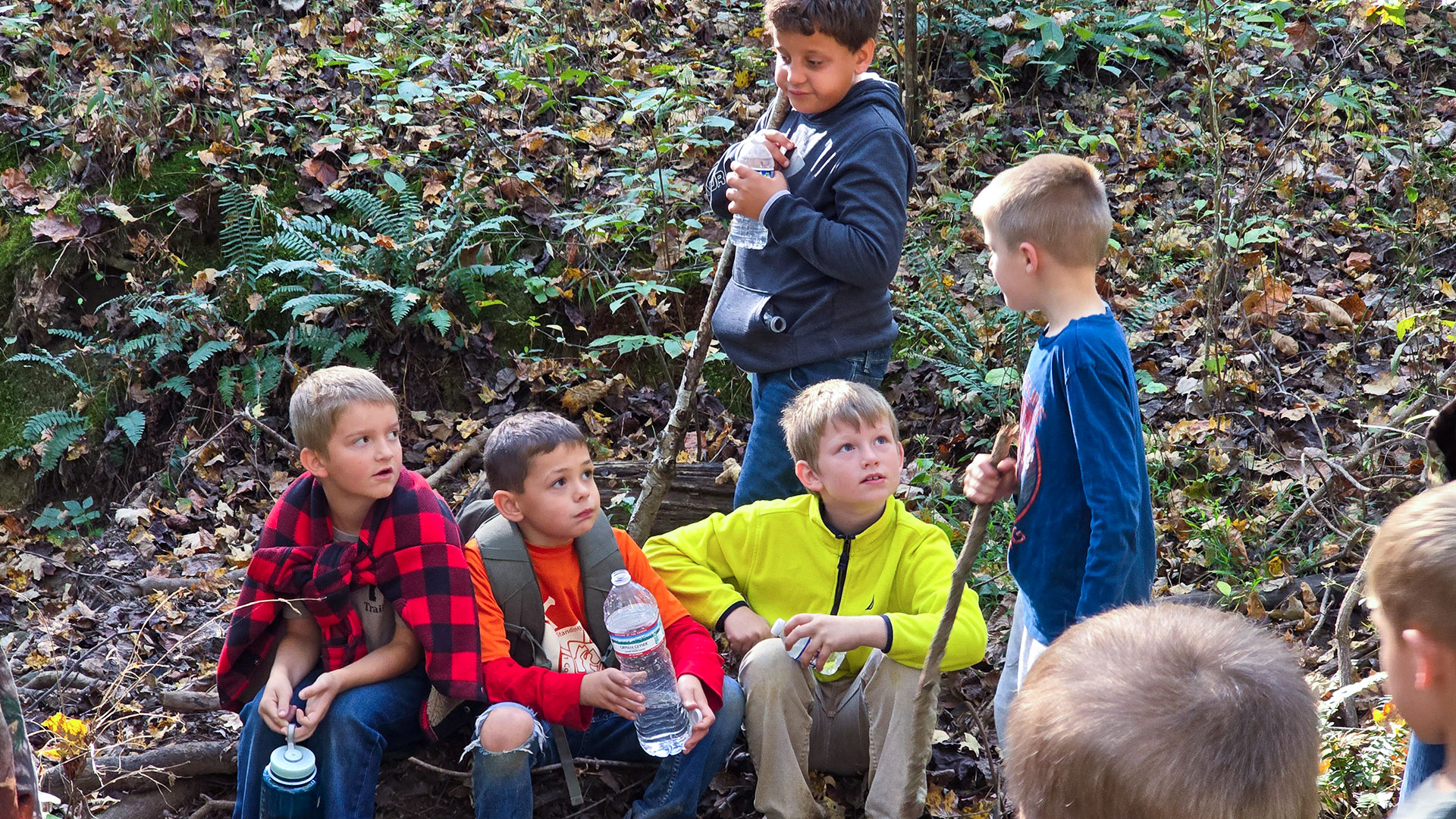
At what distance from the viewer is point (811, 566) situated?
342 centimetres

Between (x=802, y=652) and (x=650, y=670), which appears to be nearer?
(x=802, y=652)

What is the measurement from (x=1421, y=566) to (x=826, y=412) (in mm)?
A: 1784

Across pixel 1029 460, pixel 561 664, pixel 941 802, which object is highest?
pixel 1029 460

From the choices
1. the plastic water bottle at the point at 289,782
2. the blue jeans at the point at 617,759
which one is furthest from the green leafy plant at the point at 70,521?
the blue jeans at the point at 617,759

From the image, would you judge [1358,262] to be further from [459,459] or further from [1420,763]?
[459,459]

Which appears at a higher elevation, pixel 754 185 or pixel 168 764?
pixel 754 185

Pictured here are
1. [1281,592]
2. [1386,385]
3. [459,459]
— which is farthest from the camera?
[459,459]

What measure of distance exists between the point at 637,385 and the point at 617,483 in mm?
1384

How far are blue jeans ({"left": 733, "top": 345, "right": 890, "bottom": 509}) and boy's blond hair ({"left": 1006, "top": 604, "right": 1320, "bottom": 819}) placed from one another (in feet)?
7.25

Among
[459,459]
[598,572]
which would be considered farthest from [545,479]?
[459,459]

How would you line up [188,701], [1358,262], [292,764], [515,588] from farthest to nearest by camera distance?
[1358,262] < [188,701] < [515,588] < [292,764]

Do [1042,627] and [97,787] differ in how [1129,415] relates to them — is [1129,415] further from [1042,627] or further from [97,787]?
[97,787]

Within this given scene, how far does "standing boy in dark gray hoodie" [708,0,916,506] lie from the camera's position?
338 cm

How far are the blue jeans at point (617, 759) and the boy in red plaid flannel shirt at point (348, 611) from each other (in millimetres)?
234
